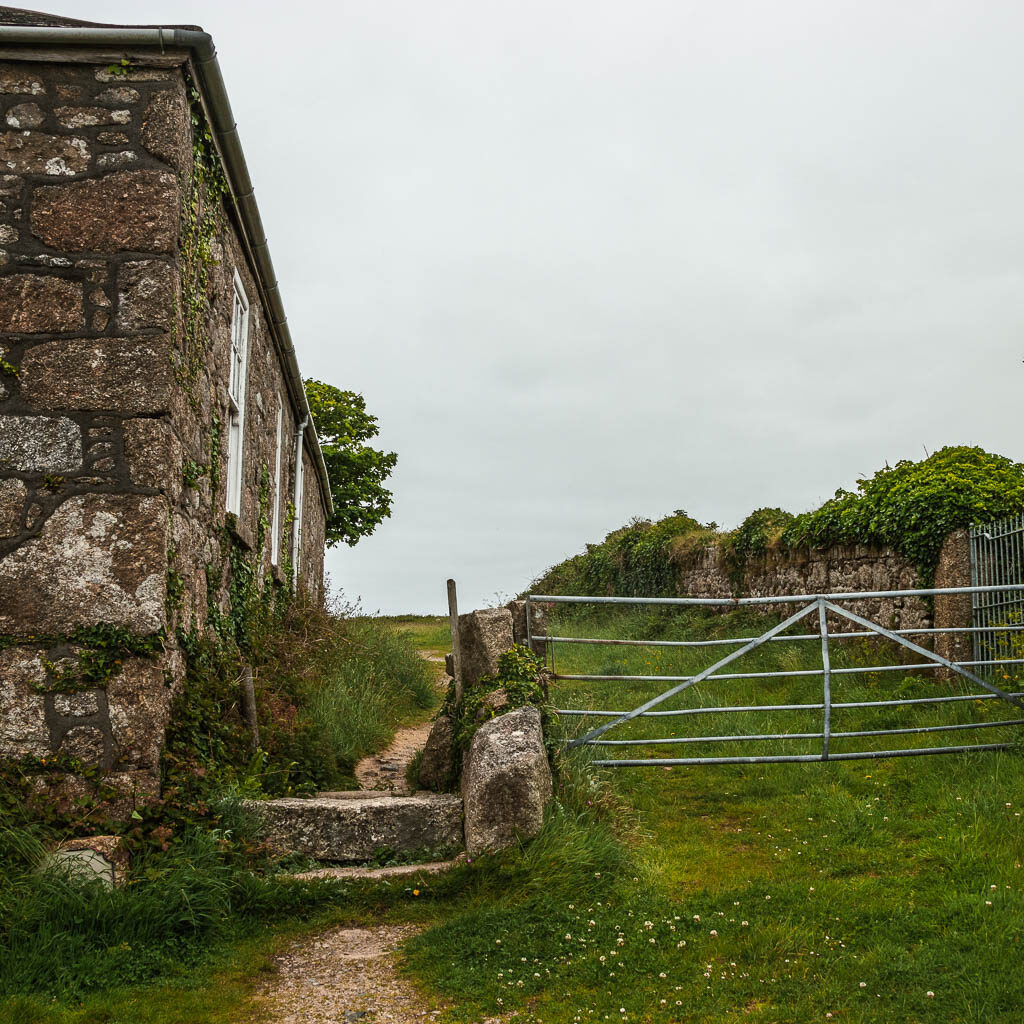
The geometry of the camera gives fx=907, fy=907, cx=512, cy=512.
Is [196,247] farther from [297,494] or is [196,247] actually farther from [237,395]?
[297,494]

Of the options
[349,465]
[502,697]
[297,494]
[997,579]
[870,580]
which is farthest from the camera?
[349,465]

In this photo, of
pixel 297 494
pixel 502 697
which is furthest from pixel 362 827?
pixel 297 494

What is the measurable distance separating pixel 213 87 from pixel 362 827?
469cm

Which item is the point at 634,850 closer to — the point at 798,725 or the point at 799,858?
the point at 799,858

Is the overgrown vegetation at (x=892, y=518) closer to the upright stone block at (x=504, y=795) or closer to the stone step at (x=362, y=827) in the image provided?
the upright stone block at (x=504, y=795)

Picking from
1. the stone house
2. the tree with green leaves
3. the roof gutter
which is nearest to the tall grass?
the stone house

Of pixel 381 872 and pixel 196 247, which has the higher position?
pixel 196 247

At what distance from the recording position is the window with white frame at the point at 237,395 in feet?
24.8

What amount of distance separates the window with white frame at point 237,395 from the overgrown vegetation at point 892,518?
7148 millimetres

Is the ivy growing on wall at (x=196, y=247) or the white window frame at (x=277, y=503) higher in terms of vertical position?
the ivy growing on wall at (x=196, y=247)

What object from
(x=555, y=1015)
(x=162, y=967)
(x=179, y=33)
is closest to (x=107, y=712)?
(x=162, y=967)

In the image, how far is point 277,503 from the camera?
34.9 feet

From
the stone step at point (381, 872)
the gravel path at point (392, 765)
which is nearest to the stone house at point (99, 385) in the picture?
the stone step at point (381, 872)

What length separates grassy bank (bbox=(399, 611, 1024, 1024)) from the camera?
144 inches
